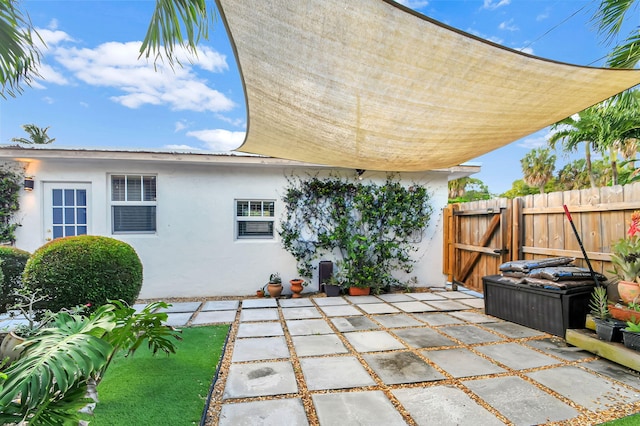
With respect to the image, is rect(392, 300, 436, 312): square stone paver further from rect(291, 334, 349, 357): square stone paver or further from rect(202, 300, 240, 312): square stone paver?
rect(202, 300, 240, 312): square stone paver

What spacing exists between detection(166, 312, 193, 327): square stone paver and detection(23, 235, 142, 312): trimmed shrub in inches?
31.3

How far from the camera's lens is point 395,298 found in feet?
17.9

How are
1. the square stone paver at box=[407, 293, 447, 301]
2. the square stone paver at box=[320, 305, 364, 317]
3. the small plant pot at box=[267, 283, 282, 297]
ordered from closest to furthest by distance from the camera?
the square stone paver at box=[320, 305, 364, 317] < the square stone paver at box=[407, 293, 447, 301] < the small plant pot at box=[267, 283, 282, 297]

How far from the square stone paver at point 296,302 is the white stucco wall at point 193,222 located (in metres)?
0.69

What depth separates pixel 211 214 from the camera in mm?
5773

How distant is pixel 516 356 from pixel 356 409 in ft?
6.17

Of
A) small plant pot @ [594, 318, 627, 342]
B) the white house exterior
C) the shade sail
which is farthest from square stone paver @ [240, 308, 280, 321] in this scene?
small plant pot @ [594, 318, 627, 342]

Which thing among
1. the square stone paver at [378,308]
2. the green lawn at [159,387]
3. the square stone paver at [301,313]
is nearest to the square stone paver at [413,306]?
the square stone paver at [378,308]

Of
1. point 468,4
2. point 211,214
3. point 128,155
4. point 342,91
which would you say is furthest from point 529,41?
point 128,155

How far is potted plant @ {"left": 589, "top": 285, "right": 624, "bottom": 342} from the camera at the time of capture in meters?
2.83

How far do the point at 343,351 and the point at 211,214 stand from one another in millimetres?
3865

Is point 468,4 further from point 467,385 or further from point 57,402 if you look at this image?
point 57,402

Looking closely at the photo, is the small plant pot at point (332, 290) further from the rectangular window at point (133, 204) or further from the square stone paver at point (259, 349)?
the rectangular window at point (133, 204)

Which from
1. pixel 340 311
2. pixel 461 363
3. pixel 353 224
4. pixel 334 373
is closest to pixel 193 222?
pixel 353 224
